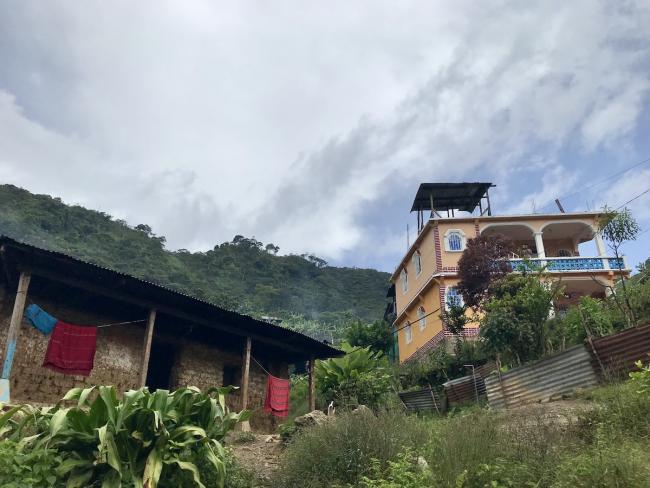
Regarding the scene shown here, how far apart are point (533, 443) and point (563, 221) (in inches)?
796

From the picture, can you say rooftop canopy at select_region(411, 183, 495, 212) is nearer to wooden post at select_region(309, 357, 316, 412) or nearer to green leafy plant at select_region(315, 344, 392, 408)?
green leafy plant at select_region(315, 344, 392, 408)

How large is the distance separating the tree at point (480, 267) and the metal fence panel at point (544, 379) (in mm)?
6193

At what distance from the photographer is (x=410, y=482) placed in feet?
18.4

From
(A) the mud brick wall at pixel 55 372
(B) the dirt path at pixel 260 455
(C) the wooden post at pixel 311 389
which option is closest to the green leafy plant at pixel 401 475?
(B) the dirt path at pixel 260 455

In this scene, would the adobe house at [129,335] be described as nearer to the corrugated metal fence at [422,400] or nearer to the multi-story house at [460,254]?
the corrugated metal fence at [422,400]

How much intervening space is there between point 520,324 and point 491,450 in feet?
22.8

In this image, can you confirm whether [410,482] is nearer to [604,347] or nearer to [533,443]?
[533,443]

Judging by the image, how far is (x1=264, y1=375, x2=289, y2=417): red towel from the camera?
46.0ft

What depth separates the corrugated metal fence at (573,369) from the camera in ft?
32.0

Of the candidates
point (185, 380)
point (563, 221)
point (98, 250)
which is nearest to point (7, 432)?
point (185, 380)

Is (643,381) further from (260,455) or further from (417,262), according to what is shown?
(417,262)

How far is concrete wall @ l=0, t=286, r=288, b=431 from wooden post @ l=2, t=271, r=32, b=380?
3.00 ft

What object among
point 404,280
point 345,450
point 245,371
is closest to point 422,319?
point 404,280

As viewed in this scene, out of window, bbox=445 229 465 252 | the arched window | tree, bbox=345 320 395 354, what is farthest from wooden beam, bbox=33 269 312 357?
window, bbox=445 229 465 252
